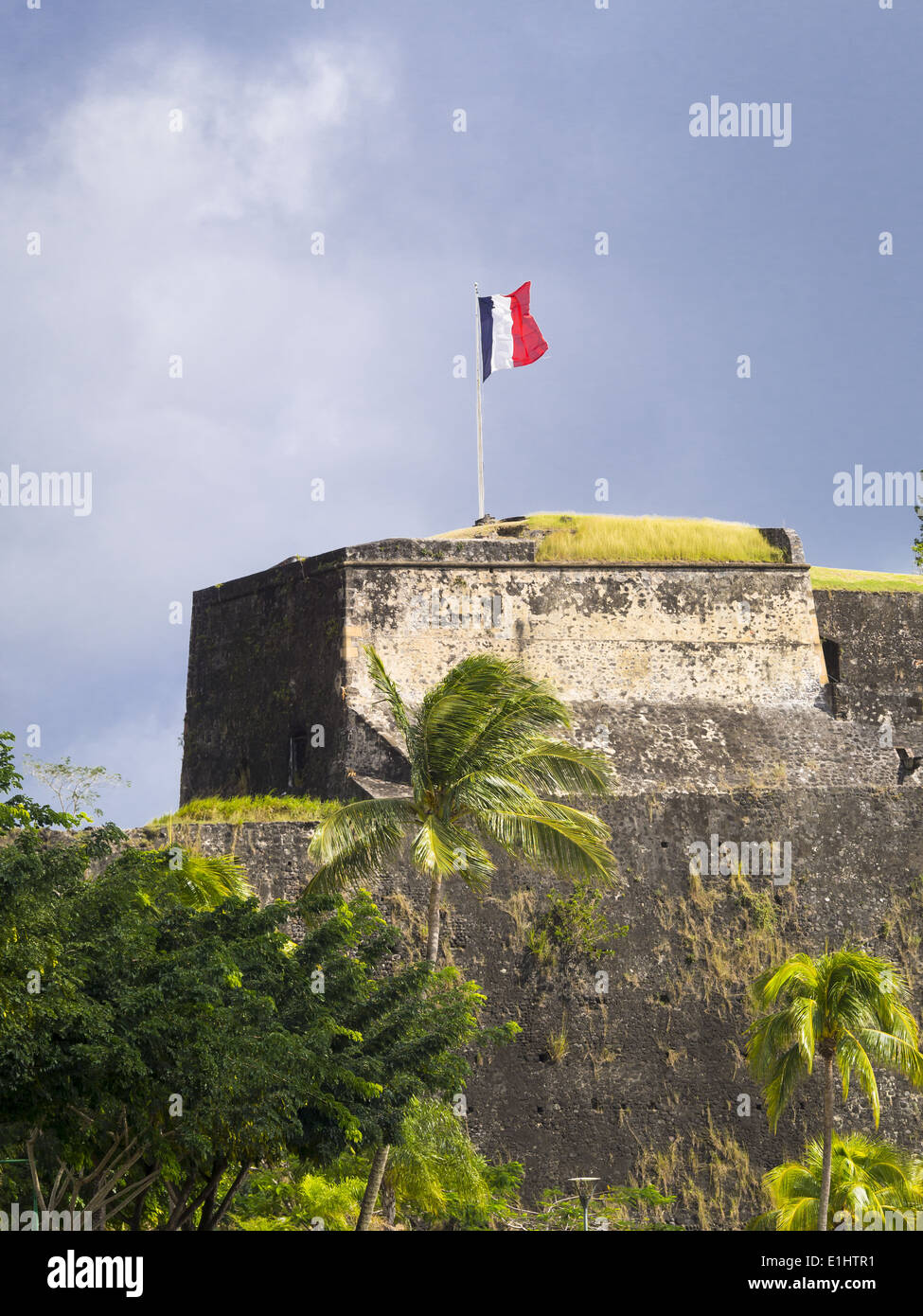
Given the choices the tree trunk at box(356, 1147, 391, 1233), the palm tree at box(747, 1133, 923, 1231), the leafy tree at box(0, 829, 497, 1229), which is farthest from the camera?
the palm tree at box(747, 1133, 923, 1231)

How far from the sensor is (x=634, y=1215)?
58.6ft

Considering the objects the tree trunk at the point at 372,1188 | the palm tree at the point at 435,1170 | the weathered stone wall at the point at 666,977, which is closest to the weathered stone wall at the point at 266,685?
the weathered stone wall at the point at 666,977

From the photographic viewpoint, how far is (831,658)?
23688 mm

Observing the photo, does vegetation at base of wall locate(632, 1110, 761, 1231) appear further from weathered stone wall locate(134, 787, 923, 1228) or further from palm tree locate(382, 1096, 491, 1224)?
palm tree locate(382, 1096, 491, 1224)

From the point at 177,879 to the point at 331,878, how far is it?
2.34 metres

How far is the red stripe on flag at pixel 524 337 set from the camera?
25812 millimetres

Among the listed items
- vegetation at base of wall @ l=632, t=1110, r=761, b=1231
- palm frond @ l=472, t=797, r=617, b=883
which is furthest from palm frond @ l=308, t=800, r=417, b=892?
vegetation at base of wall @ l=632, t=1110, r=761, b=1231

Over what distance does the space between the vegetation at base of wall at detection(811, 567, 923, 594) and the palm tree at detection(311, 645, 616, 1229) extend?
930 centimetres

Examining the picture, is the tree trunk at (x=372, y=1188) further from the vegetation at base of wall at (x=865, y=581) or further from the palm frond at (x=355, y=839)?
the vegetation at base of wall at (x=865, y=581)

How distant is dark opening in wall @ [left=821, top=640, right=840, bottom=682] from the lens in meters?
23.5

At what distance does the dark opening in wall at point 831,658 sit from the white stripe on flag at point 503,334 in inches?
260

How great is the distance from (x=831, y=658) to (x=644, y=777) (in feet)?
13.2

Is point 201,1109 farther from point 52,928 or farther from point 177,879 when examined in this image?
point 177,879
